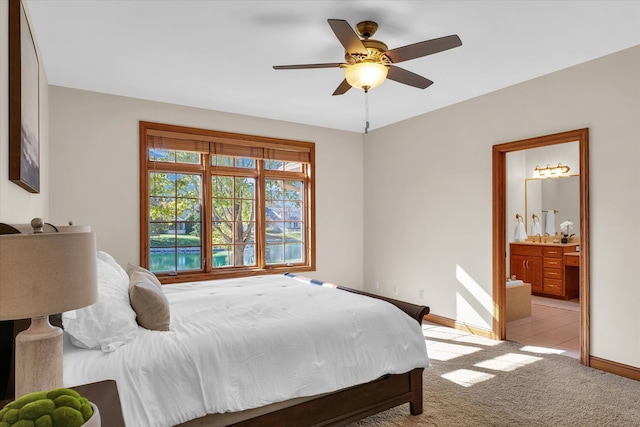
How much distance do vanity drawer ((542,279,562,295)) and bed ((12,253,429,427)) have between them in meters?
4.62

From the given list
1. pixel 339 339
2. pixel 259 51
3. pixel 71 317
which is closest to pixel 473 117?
pixel 259 51

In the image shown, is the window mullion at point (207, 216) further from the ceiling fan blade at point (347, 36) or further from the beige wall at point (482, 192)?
the ceiling fan blade at point (347, 36)

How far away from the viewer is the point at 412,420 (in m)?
2.48

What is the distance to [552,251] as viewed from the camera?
20.1 feet

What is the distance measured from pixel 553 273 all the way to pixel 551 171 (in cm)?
170

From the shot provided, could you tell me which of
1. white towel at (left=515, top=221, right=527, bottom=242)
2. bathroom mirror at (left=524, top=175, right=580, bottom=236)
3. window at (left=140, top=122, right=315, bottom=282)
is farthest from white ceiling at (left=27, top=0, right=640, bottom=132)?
white towel at (left=515, top=221, right=527, bottom=242)

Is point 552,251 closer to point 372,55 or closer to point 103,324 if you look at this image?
point 372,55

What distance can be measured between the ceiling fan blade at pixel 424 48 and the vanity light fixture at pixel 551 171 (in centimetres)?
508

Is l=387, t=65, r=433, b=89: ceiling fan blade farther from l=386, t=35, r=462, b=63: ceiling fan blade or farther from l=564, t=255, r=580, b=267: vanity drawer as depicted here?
l=564, t=255, r=580, b=267: vanity drawer

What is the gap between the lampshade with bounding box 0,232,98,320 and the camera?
3.13ft

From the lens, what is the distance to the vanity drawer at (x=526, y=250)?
6328 millimetres

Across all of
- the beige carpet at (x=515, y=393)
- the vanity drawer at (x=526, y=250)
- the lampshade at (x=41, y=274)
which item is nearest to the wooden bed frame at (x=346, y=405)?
the beige carpet at (x=515, y=393)

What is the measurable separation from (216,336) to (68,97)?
10.8ft

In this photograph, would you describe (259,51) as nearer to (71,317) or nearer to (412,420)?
(71,317)
